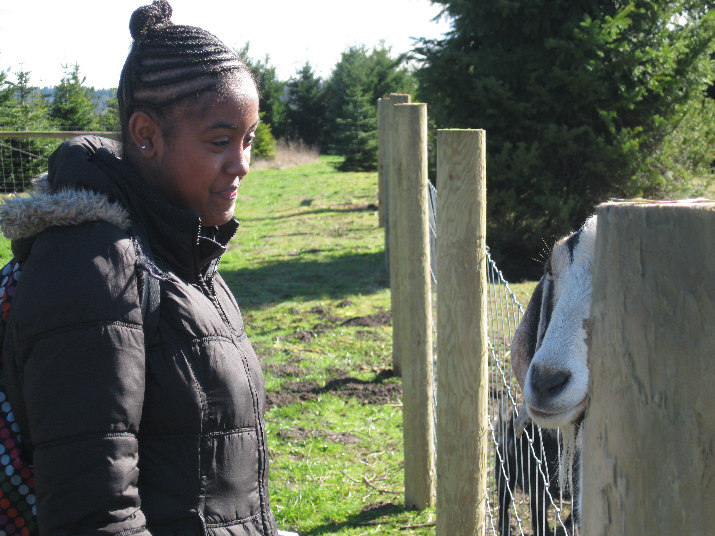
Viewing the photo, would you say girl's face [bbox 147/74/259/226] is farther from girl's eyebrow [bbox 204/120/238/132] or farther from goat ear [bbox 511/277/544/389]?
goat ear [bbox 511/277/544/389]

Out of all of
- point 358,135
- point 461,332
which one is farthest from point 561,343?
point 358,135

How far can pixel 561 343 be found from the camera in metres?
2.12

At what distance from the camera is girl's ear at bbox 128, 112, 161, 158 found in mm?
1674

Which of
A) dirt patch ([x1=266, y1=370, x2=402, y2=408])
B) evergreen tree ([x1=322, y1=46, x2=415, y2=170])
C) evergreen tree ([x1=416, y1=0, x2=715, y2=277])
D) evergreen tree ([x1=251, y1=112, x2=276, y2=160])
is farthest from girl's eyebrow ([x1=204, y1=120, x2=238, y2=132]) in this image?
evergreen tree ([x1=251, y1=112, x2=276, y2=160])

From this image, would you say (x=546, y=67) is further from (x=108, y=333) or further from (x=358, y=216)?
(x=108, y=333)

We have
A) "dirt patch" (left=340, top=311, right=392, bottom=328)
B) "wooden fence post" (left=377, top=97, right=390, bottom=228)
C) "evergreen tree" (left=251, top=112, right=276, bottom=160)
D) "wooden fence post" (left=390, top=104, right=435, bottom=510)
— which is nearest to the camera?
"wooden fence post" (left=390, top=104, right=435, bottom=510)

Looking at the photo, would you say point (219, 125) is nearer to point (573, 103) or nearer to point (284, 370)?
point (284, 370)

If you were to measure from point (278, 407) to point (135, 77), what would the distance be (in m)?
4.76

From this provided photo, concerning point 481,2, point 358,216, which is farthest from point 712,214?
point 358,216

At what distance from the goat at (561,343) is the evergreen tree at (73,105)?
25.5 feet

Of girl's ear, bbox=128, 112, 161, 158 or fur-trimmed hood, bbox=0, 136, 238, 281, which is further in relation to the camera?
girl's ear, bbox=128, 112, 161, 158

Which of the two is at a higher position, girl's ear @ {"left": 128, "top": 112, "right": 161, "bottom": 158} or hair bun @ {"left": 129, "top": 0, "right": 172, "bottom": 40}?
hair bun @ {"left": 129, "top": 0, "right": 172, "bottom": 40}

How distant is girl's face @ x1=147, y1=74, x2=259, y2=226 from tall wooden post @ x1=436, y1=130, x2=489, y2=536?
1299 millimetres

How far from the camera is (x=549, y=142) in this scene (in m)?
10.4
